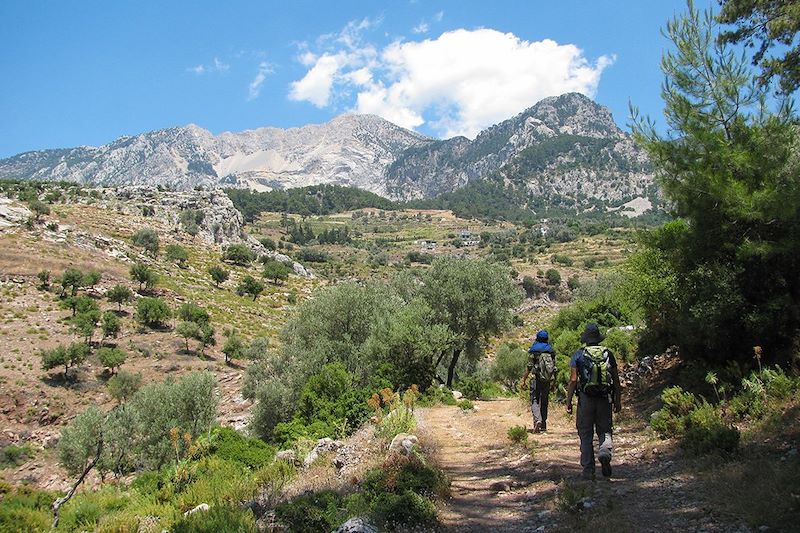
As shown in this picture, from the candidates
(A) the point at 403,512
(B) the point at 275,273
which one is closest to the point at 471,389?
(A) the point at 403,512

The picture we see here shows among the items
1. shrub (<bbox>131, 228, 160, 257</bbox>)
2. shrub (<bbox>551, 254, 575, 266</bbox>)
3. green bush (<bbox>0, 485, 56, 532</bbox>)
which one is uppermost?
shrub (<bbox>131, 228, 160, 257</bbox>)

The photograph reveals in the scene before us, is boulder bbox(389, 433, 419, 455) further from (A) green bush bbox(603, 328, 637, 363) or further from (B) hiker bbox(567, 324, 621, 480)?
(A) green bush bbox(603, 328, 637, 363)

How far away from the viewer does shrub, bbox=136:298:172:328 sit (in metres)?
44.8

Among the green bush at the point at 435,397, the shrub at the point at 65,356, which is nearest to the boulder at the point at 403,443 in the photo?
the green bush at the point at 435,397

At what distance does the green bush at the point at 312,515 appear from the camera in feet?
19.4

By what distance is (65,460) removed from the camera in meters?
22.8

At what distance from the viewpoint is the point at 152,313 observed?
44.9 meters

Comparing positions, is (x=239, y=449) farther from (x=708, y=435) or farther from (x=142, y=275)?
(x=142, y=275)

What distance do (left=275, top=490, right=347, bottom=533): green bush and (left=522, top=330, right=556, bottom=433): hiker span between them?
572 cm

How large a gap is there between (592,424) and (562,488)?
1080 mm

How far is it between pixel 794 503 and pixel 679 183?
24.9ft

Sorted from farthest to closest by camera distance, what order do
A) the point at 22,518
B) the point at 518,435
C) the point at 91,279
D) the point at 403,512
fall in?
the point at 91,279 → the point at 22,518 → the point at 518,435 → the point at 403,512

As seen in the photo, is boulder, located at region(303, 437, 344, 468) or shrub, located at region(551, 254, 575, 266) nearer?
boulder, located at region(303, 437, 344, 468)

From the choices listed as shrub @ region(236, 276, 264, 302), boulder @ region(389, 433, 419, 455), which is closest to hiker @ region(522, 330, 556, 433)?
boulder @ region(389, 433, 419, 455)
